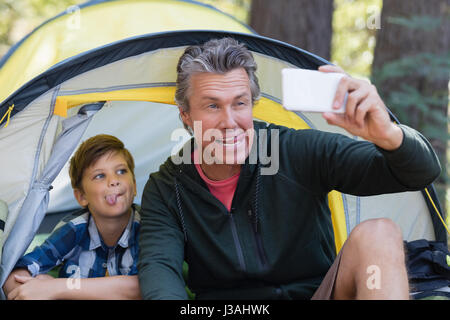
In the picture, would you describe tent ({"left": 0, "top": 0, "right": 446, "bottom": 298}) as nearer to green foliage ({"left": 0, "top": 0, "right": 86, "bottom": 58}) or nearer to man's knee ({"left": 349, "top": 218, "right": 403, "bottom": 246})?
man's knee ({"left": 349, "top": 218, "right": 403, "bottom": 246})

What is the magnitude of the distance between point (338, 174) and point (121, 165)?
110 centimetres

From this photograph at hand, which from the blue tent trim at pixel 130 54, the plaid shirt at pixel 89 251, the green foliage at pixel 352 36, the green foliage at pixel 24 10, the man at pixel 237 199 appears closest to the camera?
the man at pixel 237 199

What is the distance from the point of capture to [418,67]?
3.82 m

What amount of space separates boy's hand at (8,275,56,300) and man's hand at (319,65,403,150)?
1251 millimetres

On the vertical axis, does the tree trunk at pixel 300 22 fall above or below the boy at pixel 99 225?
above

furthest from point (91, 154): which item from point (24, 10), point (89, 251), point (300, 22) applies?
point (24, 10)

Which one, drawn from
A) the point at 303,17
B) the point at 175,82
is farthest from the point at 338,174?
the point at 303,17

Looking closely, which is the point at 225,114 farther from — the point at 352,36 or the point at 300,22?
the point at 352,36

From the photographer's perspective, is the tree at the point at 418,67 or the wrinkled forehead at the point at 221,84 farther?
the tree at the point at 418,67

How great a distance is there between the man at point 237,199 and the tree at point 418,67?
7.18ft

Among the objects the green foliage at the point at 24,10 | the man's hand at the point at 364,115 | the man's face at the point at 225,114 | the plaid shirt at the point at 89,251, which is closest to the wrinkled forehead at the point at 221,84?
the man's face at the point at 225,114

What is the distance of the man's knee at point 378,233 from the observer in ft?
4.91

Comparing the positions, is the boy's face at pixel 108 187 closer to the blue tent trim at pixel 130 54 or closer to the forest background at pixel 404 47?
the blue tent trim at pixel 130 54
